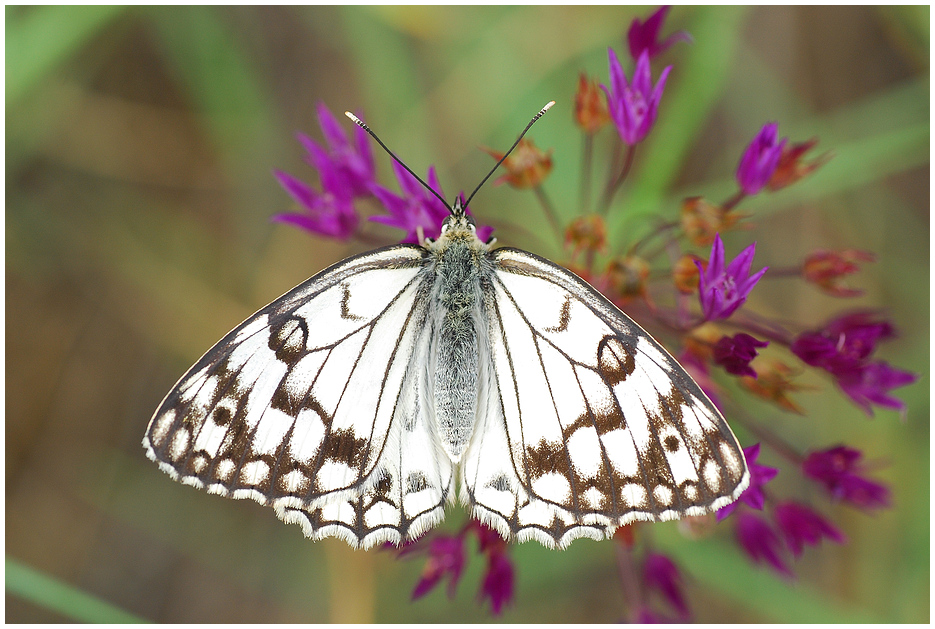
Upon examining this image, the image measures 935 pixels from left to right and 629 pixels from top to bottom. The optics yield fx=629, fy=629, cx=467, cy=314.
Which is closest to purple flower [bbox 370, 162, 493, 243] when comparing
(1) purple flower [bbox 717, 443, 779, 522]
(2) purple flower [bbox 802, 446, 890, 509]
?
(1) purple flower [bbox 717, 443, 779, 522]

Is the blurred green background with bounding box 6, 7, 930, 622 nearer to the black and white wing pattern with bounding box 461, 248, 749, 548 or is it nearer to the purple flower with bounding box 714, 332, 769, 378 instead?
the purple flower with bounding box 714, 332, 769, 378

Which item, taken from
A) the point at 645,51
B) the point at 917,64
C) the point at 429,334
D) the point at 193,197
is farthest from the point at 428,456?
the point at 917,64

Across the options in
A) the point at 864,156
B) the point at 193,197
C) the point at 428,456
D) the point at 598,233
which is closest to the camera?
the point at 428,456

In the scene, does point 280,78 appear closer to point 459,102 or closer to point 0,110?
point 459,102

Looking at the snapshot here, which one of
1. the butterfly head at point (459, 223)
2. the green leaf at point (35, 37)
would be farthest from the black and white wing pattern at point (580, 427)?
the green leaf at point (35, 37)

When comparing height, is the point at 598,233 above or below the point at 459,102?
below

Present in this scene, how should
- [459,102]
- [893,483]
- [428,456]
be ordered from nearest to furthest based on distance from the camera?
[428,456]
[893,483]
[459,102]

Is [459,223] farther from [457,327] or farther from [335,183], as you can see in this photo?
[335,183]
